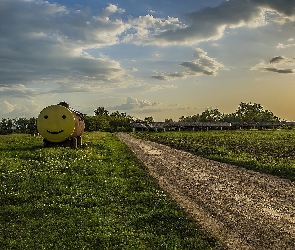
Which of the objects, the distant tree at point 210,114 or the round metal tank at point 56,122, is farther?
the distant tree at point 210,114

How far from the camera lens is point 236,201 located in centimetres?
1420

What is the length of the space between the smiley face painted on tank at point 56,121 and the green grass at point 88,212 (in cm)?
944

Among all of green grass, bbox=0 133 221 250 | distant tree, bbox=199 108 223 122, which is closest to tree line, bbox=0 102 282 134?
distant tree, bbox=199 108 223 122

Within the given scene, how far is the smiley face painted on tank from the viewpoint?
99.1 ft

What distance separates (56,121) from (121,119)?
76.3m

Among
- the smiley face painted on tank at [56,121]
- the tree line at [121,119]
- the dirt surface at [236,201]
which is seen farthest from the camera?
the tree line at [121,119]

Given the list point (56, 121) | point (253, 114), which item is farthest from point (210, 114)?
point (56, 121)

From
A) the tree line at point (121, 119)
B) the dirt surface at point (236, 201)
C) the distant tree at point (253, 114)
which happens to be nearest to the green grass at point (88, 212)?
the dirt surface at point (236, 201)

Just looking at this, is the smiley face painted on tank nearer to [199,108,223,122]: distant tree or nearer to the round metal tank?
the round metal tank

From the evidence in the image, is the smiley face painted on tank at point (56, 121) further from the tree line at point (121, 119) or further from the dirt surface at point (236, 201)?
the tree line at point (121, 119)

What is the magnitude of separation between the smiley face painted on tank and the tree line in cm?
4486

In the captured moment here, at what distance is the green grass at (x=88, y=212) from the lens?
33.2 feet

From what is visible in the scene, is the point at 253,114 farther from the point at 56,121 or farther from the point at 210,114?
the point at 56,121

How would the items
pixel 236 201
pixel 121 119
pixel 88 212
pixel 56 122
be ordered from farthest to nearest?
pixel 121 119 < pixel 56 122 < pixel 236 201 < pixel 88 212
